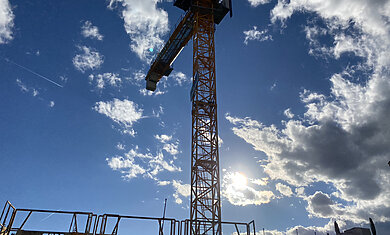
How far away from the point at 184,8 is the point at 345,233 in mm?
46989

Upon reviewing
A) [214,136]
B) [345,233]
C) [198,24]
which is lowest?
[345,233]

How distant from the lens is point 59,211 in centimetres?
1491

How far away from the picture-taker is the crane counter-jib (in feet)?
112

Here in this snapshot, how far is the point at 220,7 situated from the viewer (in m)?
33.6

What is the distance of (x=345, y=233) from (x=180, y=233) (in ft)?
157

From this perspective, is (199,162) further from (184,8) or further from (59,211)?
(184,8)

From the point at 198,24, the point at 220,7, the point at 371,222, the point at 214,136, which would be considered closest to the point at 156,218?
the point at 214,136

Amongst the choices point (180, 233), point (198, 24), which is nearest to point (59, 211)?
point (180, 233)

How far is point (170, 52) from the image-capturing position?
38.4 m

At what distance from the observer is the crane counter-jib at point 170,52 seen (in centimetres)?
3413

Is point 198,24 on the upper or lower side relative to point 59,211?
upper

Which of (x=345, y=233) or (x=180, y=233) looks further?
(x=345, y=233)

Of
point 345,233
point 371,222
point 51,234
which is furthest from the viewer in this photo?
point 345,233

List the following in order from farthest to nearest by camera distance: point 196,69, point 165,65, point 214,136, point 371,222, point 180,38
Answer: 1. point 371,222
2. point 165,65
3. point 180,38
4. point 196,69
5. point 214,136
